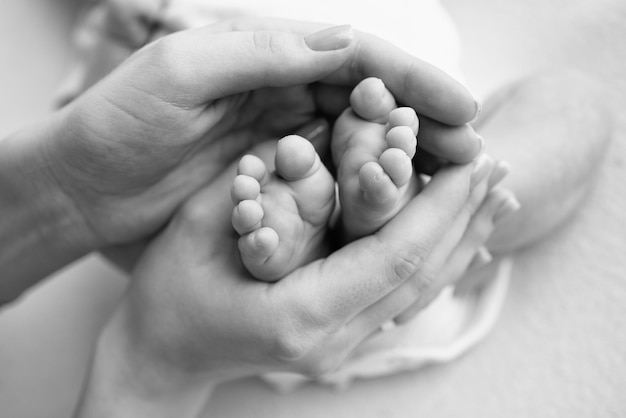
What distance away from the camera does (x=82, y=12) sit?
1075 millimetres

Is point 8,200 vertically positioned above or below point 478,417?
above

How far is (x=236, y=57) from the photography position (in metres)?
0.54

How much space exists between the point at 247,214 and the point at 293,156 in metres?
0.06

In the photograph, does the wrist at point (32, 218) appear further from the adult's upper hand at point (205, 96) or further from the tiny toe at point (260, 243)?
the tiny toe at point (260, 243)

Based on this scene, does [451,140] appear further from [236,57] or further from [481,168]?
[236,57]

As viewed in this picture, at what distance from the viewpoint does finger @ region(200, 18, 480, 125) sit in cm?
53

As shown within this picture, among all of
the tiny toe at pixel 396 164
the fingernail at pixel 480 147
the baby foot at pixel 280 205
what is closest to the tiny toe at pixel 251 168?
the baby foot at pixel 280 205

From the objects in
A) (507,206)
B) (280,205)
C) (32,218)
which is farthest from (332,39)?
(32,218)

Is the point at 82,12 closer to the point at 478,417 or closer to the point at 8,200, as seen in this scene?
the point at 8,200

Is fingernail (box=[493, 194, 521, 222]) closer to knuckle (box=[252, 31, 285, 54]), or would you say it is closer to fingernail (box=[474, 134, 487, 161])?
fingernail (box=[474, 134, 487, 161])

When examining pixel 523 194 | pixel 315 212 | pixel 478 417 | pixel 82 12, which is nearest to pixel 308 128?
pixel 315 212

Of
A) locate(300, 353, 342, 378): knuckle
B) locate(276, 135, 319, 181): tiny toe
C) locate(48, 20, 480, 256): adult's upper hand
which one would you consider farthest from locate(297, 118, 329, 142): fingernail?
locate(300, 353, 342, 378): knuckle

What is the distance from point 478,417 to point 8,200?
662mm

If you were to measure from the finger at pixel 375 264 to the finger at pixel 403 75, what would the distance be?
0.08 meters
